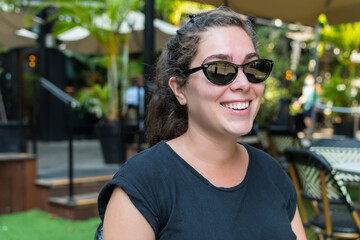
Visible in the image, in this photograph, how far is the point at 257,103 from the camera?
1518 mm

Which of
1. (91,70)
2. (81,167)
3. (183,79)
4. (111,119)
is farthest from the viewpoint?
(91,70)

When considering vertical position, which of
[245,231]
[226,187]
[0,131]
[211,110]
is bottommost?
[0,131]

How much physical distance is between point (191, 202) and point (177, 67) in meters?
0.51

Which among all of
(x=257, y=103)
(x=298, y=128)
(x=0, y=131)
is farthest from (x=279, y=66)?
(x=257, y=103)

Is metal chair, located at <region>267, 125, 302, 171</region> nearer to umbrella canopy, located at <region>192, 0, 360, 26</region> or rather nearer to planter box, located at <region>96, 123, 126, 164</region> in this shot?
umbrella canopy, located at <region>192, 0, 360, 26</region>

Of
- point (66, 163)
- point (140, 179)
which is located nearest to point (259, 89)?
point (140, 179)

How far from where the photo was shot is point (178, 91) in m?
1.60

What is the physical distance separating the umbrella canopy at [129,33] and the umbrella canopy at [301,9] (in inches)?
99.0

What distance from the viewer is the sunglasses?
1427mm

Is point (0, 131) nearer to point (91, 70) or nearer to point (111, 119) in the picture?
point (111, 119)

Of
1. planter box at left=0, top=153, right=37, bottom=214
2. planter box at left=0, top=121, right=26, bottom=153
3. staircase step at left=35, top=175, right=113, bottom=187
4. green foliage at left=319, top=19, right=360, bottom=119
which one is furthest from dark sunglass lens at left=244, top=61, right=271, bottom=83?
green foliage at left=319, top=19, right=360, bottom=119

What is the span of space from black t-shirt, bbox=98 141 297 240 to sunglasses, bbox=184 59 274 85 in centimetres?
29

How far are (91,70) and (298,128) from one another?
6.12m

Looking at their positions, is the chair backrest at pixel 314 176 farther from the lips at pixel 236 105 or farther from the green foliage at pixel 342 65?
the green foliage at pixel 342 65
